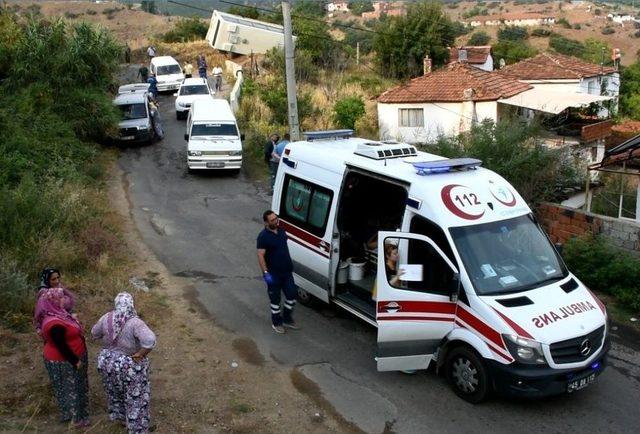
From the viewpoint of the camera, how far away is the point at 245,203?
1625 centimetres

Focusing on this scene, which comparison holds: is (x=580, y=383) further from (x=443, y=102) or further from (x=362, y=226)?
(x=443, y=102)

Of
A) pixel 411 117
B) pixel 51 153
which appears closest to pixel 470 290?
pixel 51 153

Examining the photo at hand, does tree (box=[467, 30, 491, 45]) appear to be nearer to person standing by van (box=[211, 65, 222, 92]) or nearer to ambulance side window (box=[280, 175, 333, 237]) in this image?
person standing by van (box=[211, 65, 222, 92])

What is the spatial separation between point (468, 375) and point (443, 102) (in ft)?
76.1

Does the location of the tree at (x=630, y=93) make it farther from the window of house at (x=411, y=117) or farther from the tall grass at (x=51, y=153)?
the tall grass at (x=51, y=153)

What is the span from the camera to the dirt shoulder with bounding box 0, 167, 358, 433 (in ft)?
21.8

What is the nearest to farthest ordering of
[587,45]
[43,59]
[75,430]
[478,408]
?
[75,430] → [478,408] → [43,59] → [587,45]

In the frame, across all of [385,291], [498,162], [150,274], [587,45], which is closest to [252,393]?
[385,291]

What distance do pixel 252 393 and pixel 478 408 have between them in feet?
8.17

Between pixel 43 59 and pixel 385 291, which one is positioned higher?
pixel 43 59

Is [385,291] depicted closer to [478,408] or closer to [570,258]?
[478,408]

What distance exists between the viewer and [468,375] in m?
7.07

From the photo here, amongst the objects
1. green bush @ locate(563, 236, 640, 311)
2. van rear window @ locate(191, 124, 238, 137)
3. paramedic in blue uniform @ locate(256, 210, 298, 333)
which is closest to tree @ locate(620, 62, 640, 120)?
van rear window @ locate(191, 124, 238, 137)

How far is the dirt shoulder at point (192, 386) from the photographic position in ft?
21.8
